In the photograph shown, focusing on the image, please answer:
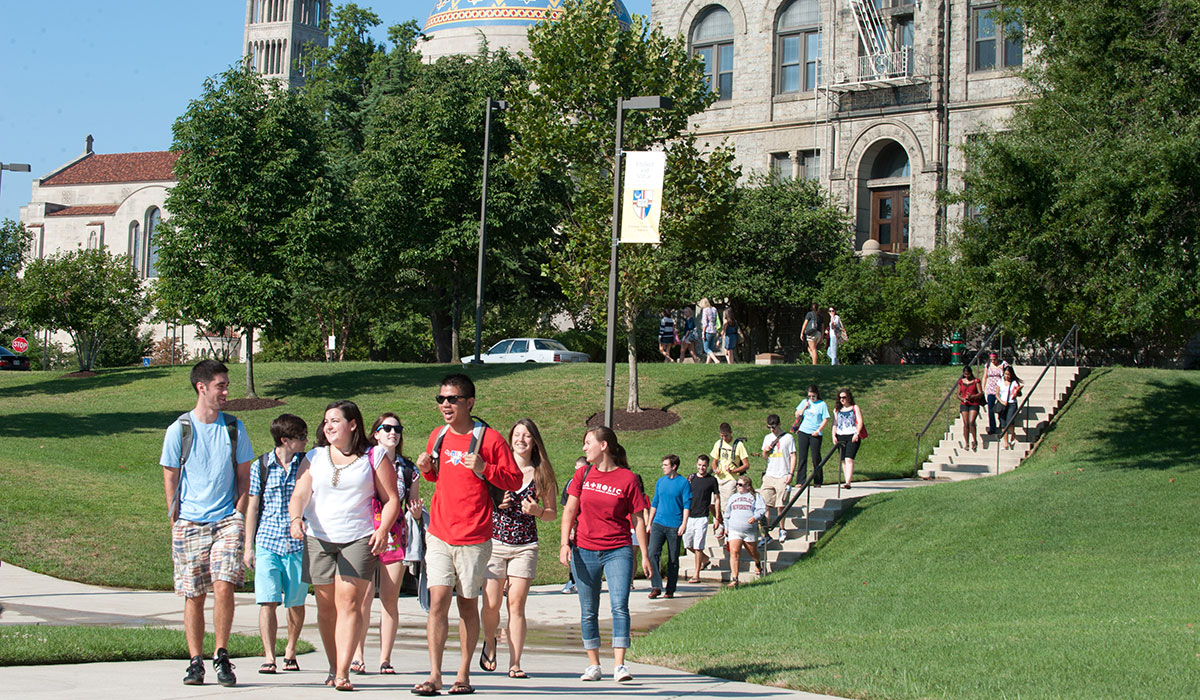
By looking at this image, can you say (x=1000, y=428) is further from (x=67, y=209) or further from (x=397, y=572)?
(x=67, y=209)

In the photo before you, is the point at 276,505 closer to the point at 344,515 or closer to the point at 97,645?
the point at 344,515

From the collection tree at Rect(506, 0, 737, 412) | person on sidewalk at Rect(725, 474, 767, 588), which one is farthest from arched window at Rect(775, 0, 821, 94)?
person on sidewalk at Rect(725, 474, 767, 588)

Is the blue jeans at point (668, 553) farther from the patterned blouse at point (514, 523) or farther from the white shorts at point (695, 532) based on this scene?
the patterned blouse at point (514, 523)

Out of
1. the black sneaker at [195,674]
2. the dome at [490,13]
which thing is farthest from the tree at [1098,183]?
the dome at [490,13]

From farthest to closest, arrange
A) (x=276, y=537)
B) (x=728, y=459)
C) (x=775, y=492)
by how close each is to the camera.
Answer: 1. (x=775, y=492)
2. (x=728, y=459)
3. (x=276, y=537)

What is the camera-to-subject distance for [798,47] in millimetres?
46000

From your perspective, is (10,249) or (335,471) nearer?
(335,471)

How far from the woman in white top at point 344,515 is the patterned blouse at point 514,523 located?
2.90ft

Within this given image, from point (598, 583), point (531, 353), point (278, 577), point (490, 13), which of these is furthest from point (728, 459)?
point (490, 13)

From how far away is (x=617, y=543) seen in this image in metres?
8.62

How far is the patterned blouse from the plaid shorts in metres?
1.66

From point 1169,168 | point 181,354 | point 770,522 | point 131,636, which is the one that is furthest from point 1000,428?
point 181,354

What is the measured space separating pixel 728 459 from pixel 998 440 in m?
8.62

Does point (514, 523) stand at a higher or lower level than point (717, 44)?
lower
